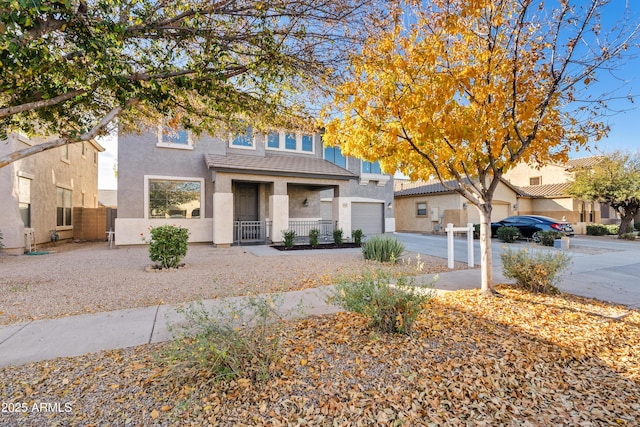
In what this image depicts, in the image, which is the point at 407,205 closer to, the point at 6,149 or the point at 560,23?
the point at 560,23

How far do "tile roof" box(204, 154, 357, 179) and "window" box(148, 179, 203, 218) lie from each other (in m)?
1.67

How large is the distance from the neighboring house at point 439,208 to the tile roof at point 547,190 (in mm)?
2718

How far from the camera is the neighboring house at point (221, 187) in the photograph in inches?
511

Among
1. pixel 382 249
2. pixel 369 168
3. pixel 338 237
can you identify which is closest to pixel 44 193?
pixel 338 237

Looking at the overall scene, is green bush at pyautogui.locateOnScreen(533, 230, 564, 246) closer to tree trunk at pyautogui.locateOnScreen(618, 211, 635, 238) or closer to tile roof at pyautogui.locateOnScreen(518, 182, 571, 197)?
tree trunk at pyautogui.locateOnScreen(618, 211, 635, 238)

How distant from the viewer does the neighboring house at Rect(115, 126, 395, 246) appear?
42.5 ft

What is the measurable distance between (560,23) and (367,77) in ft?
9.97

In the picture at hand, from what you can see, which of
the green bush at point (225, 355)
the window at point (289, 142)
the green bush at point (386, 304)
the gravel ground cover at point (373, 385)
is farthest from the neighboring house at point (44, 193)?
the green bush at point (386, 304)

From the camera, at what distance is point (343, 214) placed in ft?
49.1

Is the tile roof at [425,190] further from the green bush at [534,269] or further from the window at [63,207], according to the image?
the window at [63,207]

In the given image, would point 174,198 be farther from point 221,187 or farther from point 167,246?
point 167,246

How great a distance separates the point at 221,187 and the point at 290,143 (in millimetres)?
5585

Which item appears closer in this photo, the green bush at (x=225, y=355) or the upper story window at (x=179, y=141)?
the green bush at (x=225, y=355)

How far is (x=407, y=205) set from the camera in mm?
25531
